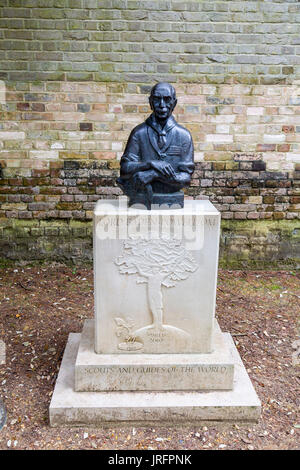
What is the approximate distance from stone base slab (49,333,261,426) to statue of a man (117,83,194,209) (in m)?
1.50

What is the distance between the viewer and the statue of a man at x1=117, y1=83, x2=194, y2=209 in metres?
3.14

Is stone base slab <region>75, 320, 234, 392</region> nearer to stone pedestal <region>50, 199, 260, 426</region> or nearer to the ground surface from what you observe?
stone pedestal <region>50, 199, 260, 426</region>

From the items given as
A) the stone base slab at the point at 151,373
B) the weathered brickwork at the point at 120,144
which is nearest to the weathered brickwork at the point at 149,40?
the weathered brickwork at the point at 120,144

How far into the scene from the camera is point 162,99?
3109 millimetres

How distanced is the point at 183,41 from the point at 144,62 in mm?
583

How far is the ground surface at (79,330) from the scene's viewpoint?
2977 mm

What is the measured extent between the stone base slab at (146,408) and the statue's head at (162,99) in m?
2.18

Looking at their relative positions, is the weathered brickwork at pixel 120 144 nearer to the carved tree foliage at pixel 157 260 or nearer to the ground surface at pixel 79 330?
the ground surface at pixel 79 330

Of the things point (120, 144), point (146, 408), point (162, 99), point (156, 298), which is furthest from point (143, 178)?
point (120, 144)

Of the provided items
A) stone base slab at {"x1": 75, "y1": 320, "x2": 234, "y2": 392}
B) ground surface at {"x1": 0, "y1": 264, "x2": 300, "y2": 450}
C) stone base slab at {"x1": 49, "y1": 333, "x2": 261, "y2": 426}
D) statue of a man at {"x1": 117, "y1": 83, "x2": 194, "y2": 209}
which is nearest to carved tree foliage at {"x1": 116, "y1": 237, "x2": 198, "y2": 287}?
statue of a man at {"x1": 117, "y1": 83, "x2": 194, "y2": 209}

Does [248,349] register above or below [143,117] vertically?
below
